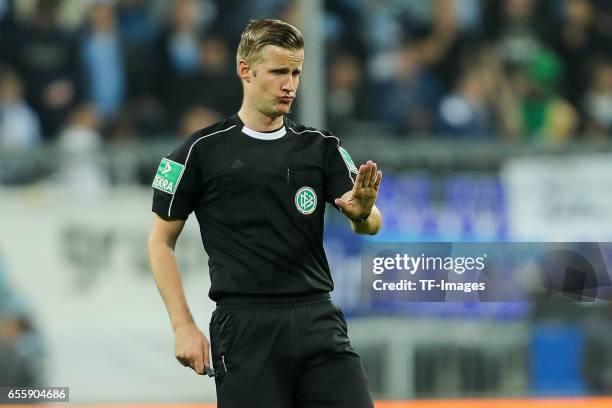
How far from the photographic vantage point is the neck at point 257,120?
13.9 feet

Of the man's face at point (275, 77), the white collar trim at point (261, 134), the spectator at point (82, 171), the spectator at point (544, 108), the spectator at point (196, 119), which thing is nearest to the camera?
the man's face at point (275, 77)

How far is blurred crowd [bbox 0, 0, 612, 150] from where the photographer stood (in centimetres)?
1009

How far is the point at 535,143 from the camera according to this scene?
9086 mm

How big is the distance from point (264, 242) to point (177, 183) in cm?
33

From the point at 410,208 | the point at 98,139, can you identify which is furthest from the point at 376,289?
the point at 98,139

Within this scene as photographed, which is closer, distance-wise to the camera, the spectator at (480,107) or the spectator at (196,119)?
the spectator at (196,119)

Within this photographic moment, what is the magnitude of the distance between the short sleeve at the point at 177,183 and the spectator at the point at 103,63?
609cm

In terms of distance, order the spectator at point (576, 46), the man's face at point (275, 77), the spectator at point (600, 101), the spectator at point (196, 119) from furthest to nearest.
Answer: the spectator at point (576, 46)
the spectator at point (600, 101)
the spectator at point (196, 119)
the man's face at point (275, 77)

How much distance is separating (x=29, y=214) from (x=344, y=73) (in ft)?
10.4

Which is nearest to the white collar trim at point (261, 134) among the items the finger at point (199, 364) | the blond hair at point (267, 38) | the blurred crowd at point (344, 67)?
the blond hair at point (267, 38)

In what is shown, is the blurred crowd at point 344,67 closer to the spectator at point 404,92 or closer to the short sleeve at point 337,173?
the spectator at point 404,92

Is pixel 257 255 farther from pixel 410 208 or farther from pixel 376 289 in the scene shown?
pixel 410 208

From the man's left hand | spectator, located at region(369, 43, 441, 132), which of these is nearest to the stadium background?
spectator, located at region(369, 43, 441, 132)

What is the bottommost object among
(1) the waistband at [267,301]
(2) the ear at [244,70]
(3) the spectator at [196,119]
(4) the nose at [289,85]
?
(1) the waistband at [267,301]
